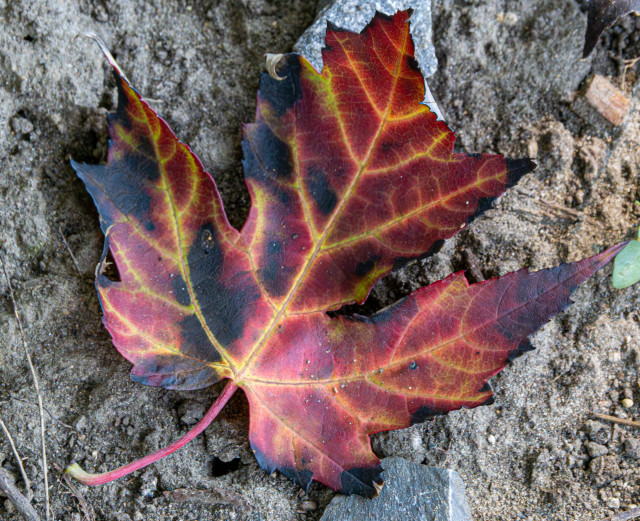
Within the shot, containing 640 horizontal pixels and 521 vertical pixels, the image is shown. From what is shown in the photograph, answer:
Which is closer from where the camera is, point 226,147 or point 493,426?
point 493,426

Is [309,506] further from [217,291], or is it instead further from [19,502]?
[19,502]

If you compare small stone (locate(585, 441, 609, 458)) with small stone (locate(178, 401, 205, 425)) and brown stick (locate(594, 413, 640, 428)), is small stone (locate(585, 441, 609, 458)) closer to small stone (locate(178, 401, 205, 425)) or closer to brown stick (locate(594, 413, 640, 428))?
brown stick (locate(594, 413, 640, 428))

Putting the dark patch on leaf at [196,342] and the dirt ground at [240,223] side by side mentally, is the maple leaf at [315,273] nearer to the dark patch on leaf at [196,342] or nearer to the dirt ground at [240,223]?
the dark patch on leaf at [196,342]

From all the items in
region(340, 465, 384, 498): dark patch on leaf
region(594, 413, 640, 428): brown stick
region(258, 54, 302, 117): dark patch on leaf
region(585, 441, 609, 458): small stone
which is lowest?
region(340, 465, 384, 498): dark patch on leaf

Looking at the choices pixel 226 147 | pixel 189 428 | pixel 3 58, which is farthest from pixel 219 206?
pixel 3 58

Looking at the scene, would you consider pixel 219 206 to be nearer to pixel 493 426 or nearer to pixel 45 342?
pixel 45 342

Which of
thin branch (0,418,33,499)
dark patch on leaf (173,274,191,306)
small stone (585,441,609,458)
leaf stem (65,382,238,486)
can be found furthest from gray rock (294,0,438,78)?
thin branch (0,418,33,499)
